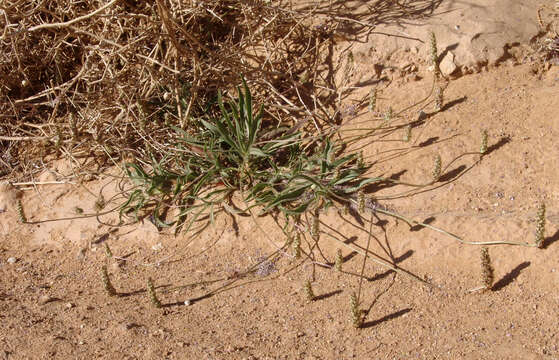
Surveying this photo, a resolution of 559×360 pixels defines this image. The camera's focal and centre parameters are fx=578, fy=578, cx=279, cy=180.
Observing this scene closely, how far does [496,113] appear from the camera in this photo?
3316 millimetres

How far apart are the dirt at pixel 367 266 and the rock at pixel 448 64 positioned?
79mm

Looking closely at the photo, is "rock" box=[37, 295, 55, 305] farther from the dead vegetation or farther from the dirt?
the dead vegetation

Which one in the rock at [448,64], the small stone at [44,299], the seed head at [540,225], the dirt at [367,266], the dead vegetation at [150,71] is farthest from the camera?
the dead vegetation at [150,71]

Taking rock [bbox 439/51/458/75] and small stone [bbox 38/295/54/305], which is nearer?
small stone [bbox 38/295/54/305]

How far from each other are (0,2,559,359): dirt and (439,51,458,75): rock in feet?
0.26

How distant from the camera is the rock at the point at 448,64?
357 centimetres

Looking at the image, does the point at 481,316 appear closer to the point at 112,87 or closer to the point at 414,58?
the point at 414,58

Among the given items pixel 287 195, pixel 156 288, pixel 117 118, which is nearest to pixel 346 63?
pixel 287 195

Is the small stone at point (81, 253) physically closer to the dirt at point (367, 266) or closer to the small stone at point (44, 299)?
the dirt at point (367, 266)

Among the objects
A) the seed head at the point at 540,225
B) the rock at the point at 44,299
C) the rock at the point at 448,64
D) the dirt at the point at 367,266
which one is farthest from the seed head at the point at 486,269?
the rock at the point at 44,299

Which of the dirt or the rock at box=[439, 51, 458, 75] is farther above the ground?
the rock at box=[439, 51, 458, 75]

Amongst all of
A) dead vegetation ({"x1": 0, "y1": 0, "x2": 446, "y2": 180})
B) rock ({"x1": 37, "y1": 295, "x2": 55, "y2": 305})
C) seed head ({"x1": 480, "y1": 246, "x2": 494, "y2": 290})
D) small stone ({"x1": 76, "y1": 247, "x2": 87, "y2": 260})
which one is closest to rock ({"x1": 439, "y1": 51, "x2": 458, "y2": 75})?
dead vegetation ({"x1": 0, "y1": 0, "x2": 446, "y2": 180})

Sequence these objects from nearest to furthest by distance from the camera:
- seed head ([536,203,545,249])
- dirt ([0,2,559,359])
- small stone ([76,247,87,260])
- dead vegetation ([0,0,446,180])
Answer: dirt ([0,2,559,359])
seed head ([536,203,545,249])
small stone ([76,247,87,260])
dead vegetation ([0,0,446,180])

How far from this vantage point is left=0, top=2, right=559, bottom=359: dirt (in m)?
2.47
